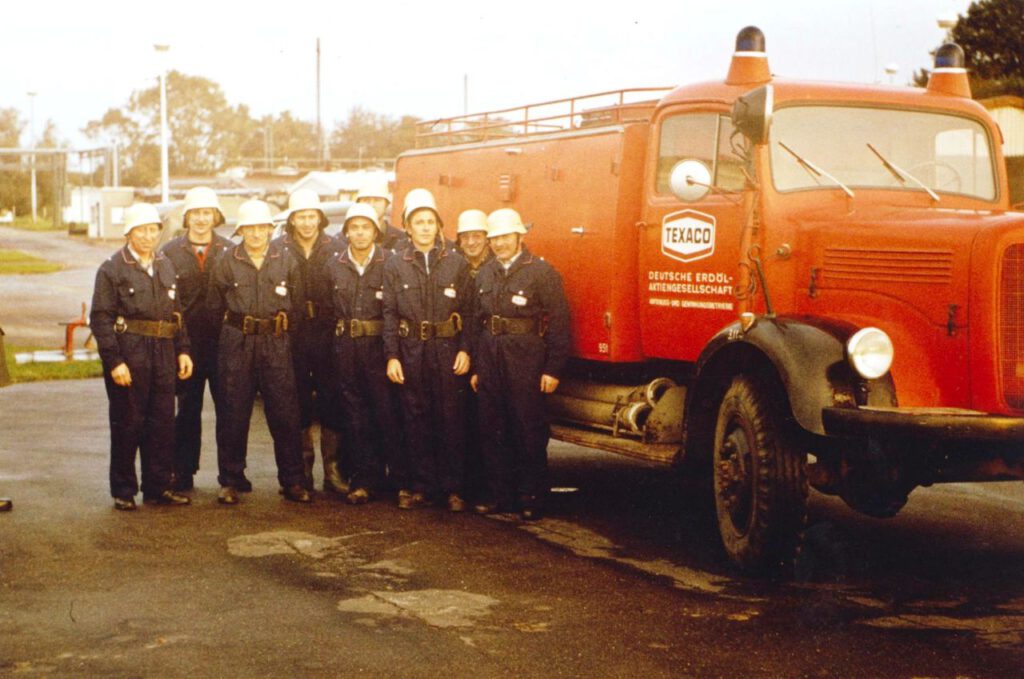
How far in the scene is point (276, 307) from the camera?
10.4 m

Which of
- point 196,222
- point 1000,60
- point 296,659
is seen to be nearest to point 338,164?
point 1000,60

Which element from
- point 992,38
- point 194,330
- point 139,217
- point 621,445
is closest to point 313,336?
point 194,330

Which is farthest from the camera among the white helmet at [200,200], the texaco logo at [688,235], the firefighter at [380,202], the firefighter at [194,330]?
the firefighter at [380,202]

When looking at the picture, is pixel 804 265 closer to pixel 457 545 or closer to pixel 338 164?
pixel 457 545

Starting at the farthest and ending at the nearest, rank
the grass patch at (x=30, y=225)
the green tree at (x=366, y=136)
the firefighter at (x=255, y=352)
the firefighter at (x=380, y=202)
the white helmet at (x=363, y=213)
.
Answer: the green tree at (x=366, y=136), the grass patch at (x=30, y=225), the firefighter at (x=380, y=202), the white helmet at (x=363, y=213), the firefighter at (x=255, y=352)

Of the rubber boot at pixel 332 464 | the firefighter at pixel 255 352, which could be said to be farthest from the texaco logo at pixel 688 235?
the rubber boot at pixel 332 464

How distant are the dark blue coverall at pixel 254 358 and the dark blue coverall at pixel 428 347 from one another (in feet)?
2.31

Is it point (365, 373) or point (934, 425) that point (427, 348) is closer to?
point (365, 373)

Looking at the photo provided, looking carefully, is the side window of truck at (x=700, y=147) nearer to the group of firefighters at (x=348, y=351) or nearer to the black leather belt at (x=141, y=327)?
the group of firefighters at (x=348, y=351)

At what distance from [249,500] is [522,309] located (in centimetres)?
221

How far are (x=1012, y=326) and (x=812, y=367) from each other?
926 mm

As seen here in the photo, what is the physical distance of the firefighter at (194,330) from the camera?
35.3 ft

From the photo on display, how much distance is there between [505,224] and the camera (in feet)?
32.9

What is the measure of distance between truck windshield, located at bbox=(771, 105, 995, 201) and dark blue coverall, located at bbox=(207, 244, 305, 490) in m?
3.41
